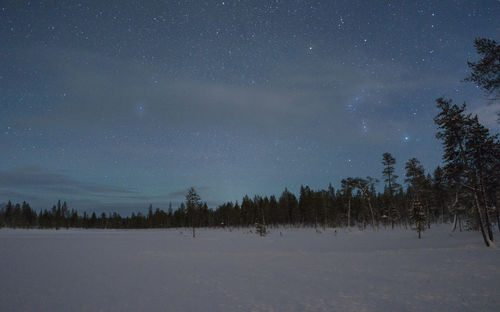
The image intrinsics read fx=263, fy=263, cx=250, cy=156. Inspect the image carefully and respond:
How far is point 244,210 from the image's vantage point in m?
114

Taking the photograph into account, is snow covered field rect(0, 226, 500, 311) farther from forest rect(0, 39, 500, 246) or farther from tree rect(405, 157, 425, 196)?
tree rect(405, 157, 425, 196)

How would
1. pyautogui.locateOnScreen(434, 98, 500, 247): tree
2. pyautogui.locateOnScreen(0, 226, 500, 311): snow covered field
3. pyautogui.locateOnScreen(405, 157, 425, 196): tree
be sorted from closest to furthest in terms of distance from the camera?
pyautogui.locateOnScreen(0, 226, 500, 311): snow covered field
pyautogui.locateOnScreen(434, 98, 500, 247): tree
pyautogui.locateOnScreen(405, 157, 425, 196): tree

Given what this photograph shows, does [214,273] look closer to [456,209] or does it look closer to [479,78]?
[479,78]

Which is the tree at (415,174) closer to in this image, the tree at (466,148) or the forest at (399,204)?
the forest at (399,204)

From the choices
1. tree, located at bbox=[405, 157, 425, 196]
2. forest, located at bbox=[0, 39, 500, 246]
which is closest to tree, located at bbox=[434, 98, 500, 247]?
forest, located at bbox=[0, 39, 500, 246]

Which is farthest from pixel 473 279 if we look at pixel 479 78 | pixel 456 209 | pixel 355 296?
pixel 456 209

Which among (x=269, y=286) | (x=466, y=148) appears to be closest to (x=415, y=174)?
(x=466, y=148)

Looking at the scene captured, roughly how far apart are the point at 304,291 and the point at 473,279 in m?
7.60

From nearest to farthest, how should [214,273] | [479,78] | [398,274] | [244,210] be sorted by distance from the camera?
1. [479,78]
2. [398,274]
3. [214,273]
4. [244,210]

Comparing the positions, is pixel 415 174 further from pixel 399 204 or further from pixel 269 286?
pixel 269 286

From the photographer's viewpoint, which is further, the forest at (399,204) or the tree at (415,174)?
the tree at (415,174)

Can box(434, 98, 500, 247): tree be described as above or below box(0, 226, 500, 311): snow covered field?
above

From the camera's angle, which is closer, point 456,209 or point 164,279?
point 164,279

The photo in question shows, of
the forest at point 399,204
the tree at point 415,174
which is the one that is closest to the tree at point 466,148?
the forest at point 399,204
